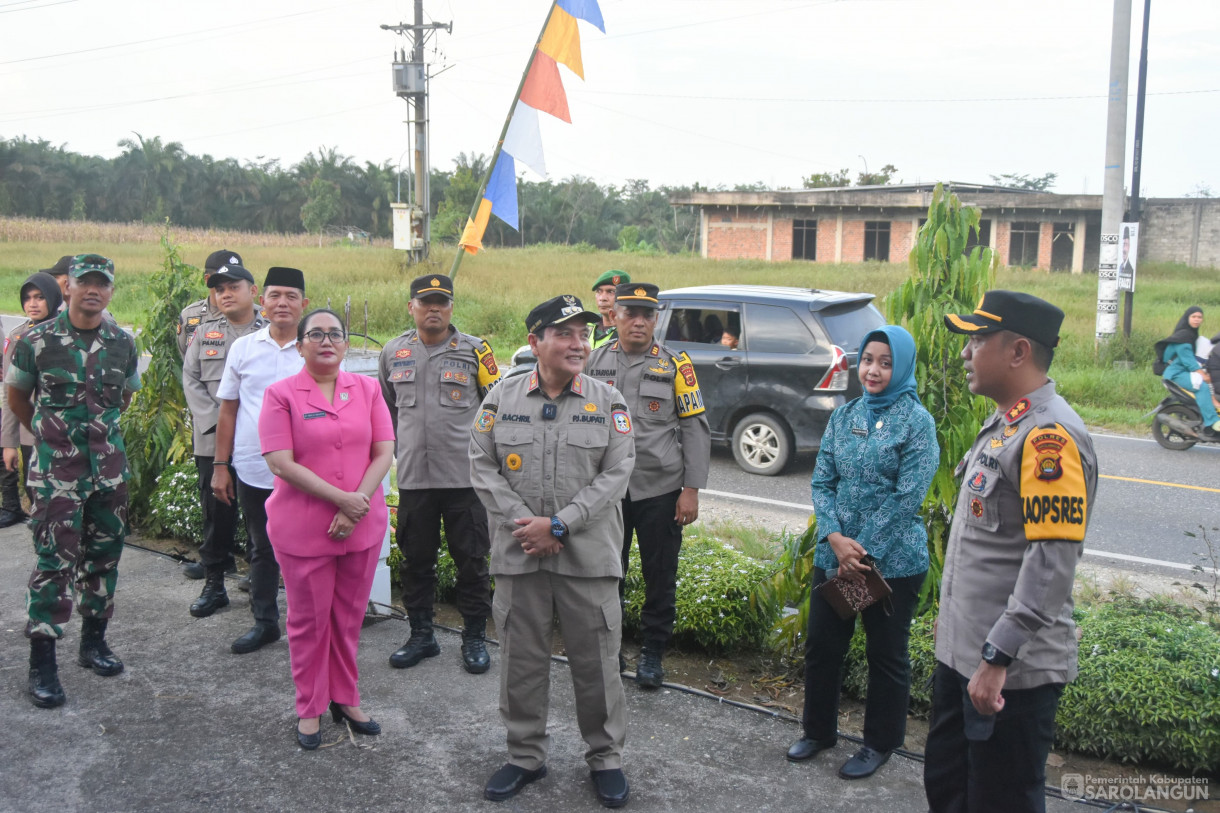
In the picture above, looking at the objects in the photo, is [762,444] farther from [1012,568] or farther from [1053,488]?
[1053,488]

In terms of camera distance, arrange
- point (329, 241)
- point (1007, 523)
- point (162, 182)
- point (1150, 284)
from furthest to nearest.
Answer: point (162, 182), point (329, 241), point (1150, 284), point (1007, 523)

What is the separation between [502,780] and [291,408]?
5.42 ft

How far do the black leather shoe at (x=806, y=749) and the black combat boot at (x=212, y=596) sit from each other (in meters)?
3.23

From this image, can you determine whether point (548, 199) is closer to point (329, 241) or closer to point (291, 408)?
point (329, 241)

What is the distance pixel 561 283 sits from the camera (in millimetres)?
26578

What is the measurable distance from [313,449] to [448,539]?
1.04 meters

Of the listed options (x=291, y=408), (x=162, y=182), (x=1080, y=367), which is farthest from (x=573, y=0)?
(x=162, y=182)

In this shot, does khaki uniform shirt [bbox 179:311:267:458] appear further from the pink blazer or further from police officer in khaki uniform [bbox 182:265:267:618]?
the pink blazer

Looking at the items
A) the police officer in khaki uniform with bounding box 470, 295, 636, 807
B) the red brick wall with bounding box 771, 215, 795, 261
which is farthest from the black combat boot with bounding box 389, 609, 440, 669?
the red brick wall with bounding box 771, 215, 795, 261

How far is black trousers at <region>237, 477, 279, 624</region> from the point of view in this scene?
4.90 m

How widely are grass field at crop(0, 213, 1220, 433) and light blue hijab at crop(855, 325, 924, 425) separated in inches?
333

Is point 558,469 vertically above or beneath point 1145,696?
above

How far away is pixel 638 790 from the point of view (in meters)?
3.52

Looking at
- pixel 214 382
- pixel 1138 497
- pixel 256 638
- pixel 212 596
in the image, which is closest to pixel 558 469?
pixel 256 638
